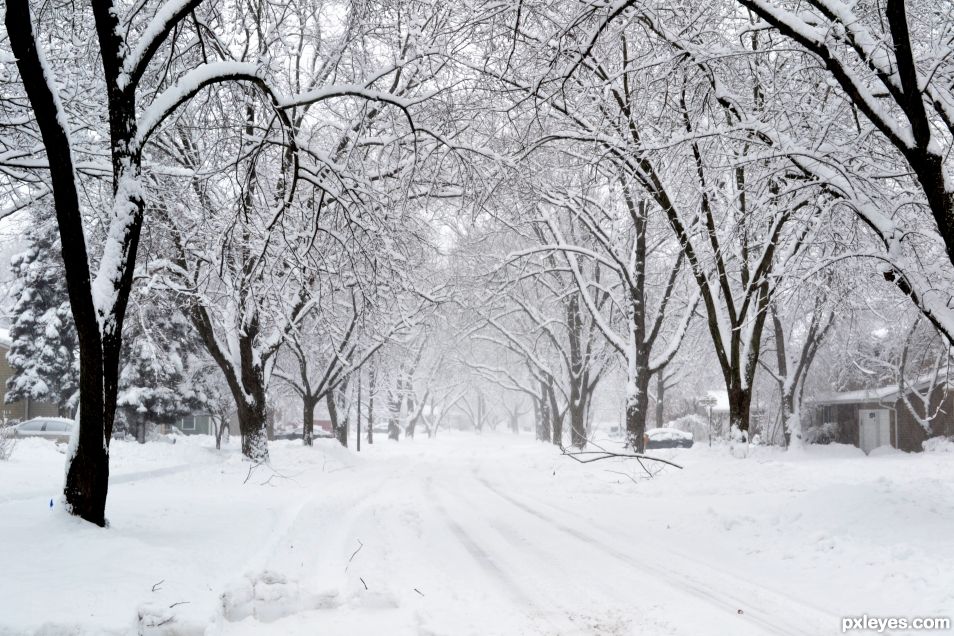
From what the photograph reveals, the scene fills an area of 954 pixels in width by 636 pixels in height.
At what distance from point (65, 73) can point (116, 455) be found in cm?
1598

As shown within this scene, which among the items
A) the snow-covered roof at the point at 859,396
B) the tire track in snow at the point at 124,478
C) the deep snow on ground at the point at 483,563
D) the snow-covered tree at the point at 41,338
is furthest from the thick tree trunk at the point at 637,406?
the snow-covered tree at the point at 41,338

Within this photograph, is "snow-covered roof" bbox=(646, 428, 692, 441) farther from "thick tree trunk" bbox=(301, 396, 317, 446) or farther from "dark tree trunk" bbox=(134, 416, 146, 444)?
"dark tree trunk" bbox=(134, 416, 146, 444)

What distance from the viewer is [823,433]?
38.9m

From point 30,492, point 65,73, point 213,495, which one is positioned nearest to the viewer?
point 65,73

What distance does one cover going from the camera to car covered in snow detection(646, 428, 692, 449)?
4200 cm

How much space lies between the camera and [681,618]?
534cm

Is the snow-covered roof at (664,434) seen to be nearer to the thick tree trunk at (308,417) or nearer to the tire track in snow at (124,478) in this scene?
the thick tree trunk at (308,417)

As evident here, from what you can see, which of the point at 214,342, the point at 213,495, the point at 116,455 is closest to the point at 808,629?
the point at 213,495

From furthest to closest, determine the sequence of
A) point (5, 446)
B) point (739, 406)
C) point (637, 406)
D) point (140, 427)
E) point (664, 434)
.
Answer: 1. point (664, 434)
2. point (140, 427)
3. point (637, 406)
4. point (5, 446)
5. point (739, 406)

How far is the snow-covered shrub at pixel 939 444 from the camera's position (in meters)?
30.2

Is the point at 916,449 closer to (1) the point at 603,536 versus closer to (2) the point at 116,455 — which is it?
(1) the point at 603,536

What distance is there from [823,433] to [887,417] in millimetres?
3891

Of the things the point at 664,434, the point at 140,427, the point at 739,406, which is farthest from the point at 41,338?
the point at 664,434

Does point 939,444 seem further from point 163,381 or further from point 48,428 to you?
point 48,428
